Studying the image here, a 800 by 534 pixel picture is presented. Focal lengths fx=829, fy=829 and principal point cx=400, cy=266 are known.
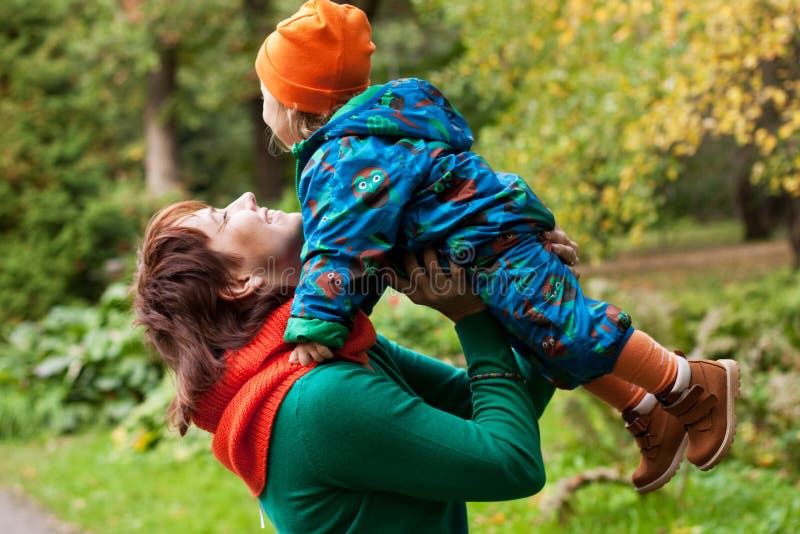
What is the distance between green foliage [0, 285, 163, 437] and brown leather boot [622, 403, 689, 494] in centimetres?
649

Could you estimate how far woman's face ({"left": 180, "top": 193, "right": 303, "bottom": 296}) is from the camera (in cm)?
182

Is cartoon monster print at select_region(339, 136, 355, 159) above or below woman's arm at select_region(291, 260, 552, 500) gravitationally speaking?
above

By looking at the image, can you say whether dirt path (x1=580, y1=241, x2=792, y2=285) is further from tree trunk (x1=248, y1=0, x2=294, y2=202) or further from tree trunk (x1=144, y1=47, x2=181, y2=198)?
tree trunk (x1=144, y1=47, x2=181, y2=198)

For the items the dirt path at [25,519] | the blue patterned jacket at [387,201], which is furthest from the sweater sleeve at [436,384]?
the dirt path at [25,519]

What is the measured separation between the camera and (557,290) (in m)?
1.91

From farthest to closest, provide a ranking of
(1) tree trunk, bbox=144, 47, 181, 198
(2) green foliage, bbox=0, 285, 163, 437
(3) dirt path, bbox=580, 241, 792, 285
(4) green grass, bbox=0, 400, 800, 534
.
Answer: (1) tree trunk, bbox=144, 47, 181, 198
(3) dirt path, bbox=580, 241, 792, 285
(2) green foliage, bbox=0, 285, 163, 437
(4) green grass, bbox=0, 400, 800, 534

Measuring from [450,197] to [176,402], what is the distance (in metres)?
0.75

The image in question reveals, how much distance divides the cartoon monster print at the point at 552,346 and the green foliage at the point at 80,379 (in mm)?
6572

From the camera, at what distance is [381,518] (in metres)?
1.70

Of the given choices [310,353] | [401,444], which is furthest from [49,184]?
[401,444]

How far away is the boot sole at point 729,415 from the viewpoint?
1961 millimetres

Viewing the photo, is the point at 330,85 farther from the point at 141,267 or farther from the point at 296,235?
the point at 141,267

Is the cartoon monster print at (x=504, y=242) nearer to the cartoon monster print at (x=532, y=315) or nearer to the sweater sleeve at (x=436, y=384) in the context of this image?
the cartoon monster print at (x=532, y=315)

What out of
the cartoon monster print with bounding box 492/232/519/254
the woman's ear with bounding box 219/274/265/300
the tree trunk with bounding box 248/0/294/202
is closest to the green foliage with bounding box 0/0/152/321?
the tree trunk with bounding box 248/0/294/202
